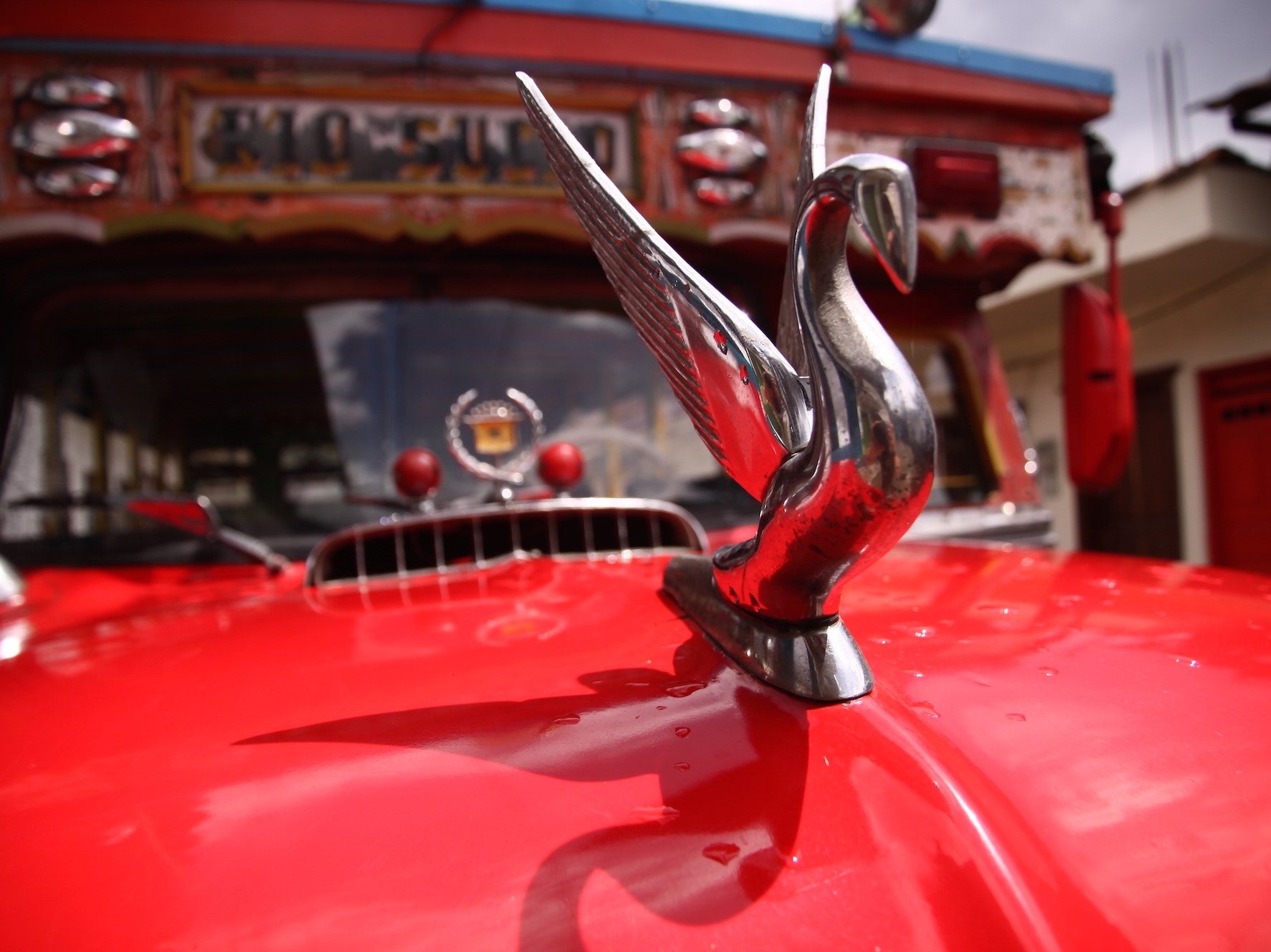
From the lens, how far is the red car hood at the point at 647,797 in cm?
48

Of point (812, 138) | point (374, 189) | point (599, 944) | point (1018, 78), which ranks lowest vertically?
point (599, 944)

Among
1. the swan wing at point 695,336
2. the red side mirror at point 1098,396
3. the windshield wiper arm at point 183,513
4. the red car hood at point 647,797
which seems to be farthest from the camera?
the red side mirror at point 1098,396

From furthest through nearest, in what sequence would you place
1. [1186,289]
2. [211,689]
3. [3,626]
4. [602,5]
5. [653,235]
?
[1186,289], [602,5], [3,626], [211,689], [653,235]

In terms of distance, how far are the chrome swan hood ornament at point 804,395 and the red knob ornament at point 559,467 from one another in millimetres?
855

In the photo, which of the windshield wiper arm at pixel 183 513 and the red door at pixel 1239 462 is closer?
the windshield wiper arm at pixel 183 513

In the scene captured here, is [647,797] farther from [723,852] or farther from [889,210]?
[889,210]

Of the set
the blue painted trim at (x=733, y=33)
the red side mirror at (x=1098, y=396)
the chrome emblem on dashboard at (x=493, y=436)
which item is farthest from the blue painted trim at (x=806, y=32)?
the chrome emblem on dashboard at (x=493, y=436)

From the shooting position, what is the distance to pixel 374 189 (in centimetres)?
174

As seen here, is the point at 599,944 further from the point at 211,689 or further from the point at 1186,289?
the point at 1186,289

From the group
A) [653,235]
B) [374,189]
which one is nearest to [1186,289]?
[374,189]

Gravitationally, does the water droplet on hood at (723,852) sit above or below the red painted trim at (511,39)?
below

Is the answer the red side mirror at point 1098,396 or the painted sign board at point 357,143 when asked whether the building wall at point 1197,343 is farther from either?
the painted sign board at point 357,143

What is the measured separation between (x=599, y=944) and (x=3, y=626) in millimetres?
1300

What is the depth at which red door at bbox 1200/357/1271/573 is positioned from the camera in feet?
21.6
